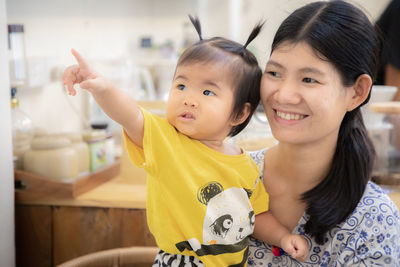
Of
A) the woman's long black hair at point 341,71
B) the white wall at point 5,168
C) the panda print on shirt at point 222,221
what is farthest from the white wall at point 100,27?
the white wall at point 5,168

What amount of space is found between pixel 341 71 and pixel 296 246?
0.39m

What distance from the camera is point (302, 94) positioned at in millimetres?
929

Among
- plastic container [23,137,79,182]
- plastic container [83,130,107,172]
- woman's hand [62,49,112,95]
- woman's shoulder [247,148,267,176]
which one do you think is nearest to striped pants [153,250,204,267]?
woman's shoulder [247,148,267,176]

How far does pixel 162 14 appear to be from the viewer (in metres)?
3.68

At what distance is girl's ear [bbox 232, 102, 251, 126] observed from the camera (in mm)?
1041

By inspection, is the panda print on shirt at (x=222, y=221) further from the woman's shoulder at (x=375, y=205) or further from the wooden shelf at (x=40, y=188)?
the wooden shelf at (x=40, y=188)

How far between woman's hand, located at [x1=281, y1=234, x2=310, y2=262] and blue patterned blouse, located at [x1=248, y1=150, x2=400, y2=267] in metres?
0.04

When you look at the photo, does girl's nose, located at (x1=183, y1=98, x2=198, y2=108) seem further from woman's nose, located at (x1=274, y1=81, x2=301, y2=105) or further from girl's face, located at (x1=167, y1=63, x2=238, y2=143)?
woman's nose, located at (x1=274, y1=81, x2=301, y2=105)

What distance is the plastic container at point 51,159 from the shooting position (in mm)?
1553

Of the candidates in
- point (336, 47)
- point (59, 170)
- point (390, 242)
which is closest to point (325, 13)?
point (336, 47)

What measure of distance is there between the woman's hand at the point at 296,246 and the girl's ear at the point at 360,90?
0.31m

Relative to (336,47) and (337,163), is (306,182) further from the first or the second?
(336,47)

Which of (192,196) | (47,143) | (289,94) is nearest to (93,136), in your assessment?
(47,143)

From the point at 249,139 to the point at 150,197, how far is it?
2.72 ft
